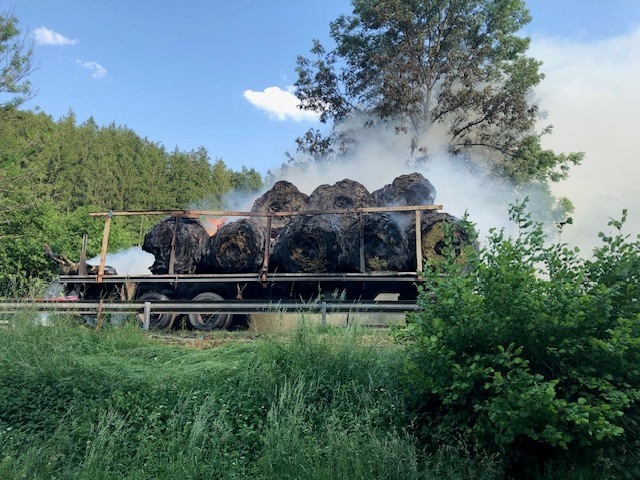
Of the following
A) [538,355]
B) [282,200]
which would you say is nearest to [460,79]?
[282,200]

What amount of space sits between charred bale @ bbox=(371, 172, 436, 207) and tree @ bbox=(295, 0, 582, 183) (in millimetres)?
12324

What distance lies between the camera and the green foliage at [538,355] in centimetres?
329

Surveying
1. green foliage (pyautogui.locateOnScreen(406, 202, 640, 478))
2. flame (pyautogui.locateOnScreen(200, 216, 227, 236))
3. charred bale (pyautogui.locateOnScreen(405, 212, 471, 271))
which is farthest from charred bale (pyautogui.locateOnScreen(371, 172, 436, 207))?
green foliage (pyautogui.locateOnScreen(406, 202, 640, 478))

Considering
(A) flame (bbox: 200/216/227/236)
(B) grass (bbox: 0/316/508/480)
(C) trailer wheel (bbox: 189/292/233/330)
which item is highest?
(A) flame (bbox: 200/216/227/236)

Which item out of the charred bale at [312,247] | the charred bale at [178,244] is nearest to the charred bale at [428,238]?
the charred bale at [312,247]

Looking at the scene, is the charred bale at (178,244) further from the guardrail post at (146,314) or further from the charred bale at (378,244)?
the charred bale at (378,244)

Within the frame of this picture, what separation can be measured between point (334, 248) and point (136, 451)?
5876 millimetres

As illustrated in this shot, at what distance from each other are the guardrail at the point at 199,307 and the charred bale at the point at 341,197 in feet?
12.9

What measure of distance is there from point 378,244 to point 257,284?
2.53 m

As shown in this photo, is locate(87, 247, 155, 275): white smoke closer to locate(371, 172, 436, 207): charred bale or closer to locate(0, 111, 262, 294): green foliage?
locate(0, 111, 262, 294): green foliage

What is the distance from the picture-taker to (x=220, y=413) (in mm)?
4574

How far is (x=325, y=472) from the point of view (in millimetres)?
3701

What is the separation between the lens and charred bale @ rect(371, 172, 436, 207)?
11.4 m

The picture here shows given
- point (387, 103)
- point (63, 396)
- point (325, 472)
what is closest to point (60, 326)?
point (63, 396)
